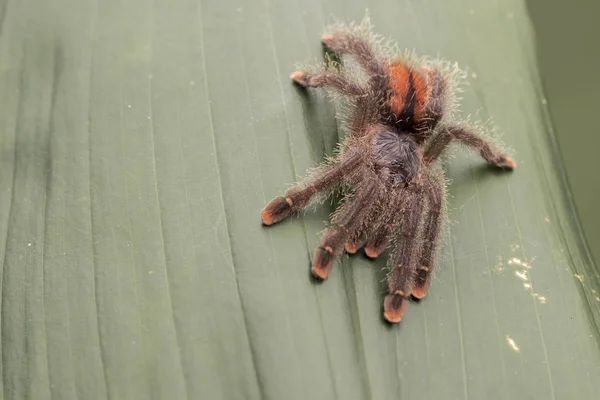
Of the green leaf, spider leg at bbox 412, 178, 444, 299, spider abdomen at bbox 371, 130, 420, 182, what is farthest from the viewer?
spider abdomen at bbox 371, 130, 420, 182

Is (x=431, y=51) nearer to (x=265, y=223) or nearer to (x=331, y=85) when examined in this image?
(x=331, y=85)

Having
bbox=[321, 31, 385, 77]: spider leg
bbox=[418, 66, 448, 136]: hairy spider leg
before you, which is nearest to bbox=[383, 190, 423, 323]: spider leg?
bbox=[418, 66, 448, 136]: hairy spider leg

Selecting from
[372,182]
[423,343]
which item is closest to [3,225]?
[372,182]

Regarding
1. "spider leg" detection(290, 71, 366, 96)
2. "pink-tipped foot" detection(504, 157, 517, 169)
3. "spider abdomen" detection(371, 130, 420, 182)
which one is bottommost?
"pink-tipped foot" detection(504, 157, 517, 169)

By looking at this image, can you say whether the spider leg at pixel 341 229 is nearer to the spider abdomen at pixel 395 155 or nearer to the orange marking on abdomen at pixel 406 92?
the spider abdomen at pixel 395 155

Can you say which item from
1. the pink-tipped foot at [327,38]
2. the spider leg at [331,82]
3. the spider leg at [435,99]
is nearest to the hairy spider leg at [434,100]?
the spider leg at [435,99]

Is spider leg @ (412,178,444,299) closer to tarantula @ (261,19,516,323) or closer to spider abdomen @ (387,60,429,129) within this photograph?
tarantula @ (261,19,516,323)

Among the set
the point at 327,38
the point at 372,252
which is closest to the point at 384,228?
the point at 372,252

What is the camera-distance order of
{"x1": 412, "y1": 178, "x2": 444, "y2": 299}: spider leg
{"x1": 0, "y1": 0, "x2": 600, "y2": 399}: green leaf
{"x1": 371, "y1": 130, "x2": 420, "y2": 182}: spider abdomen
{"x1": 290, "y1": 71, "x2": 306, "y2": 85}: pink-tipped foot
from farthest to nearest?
{"x1": 290, "y1": 71, "x2": 306, "y2": 85}: pink-tipped foot
{"x1": 371, "y1": 130, "x2": 420, "y2": 182}: spider abdomen
{"x1": 412, "y1": 178, "x2": 444, "y2": 299}: spider leg
{"x1": 0, "y1": 0, "x2": 600, "y2": 399}: green leaf
